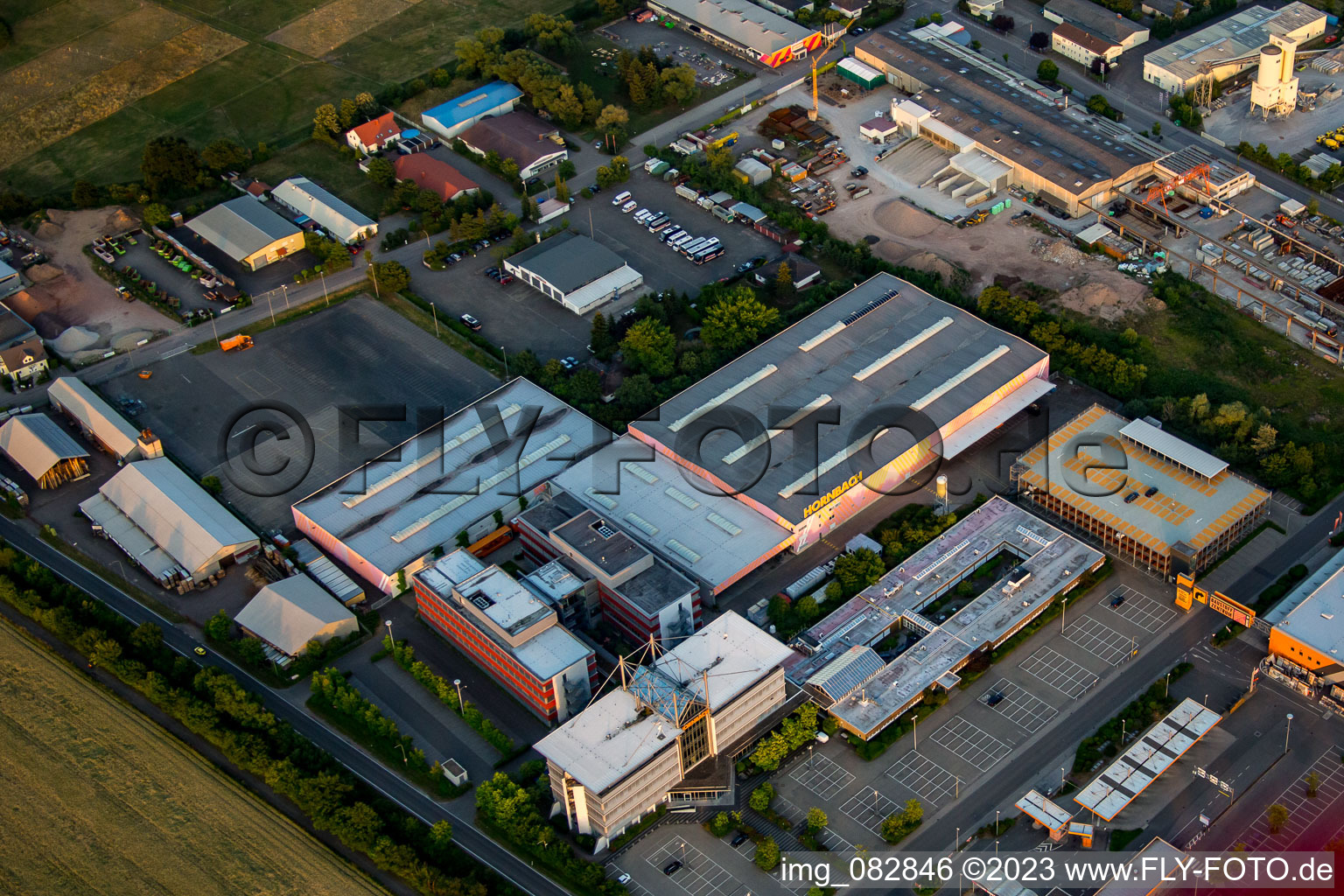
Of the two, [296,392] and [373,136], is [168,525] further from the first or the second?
[373,136]

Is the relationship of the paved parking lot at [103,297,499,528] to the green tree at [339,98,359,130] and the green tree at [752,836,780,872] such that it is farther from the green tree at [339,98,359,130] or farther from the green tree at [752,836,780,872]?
the green tree at [752,836,780,872]

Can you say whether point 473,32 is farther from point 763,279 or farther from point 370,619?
point 370,619

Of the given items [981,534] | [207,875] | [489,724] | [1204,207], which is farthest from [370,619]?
[1204,207]

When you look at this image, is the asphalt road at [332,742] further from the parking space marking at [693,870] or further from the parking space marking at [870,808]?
the parking space marking at [870,808]

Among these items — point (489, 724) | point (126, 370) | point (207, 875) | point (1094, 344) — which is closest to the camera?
point (207, 875)

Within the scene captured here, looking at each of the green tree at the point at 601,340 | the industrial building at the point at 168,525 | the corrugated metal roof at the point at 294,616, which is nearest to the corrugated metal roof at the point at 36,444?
the industrial building at the point at 168,525

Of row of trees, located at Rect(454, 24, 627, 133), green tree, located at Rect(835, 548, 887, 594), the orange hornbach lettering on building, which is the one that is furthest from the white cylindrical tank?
green tree, located at Rect(835, 548, 887, 594)
